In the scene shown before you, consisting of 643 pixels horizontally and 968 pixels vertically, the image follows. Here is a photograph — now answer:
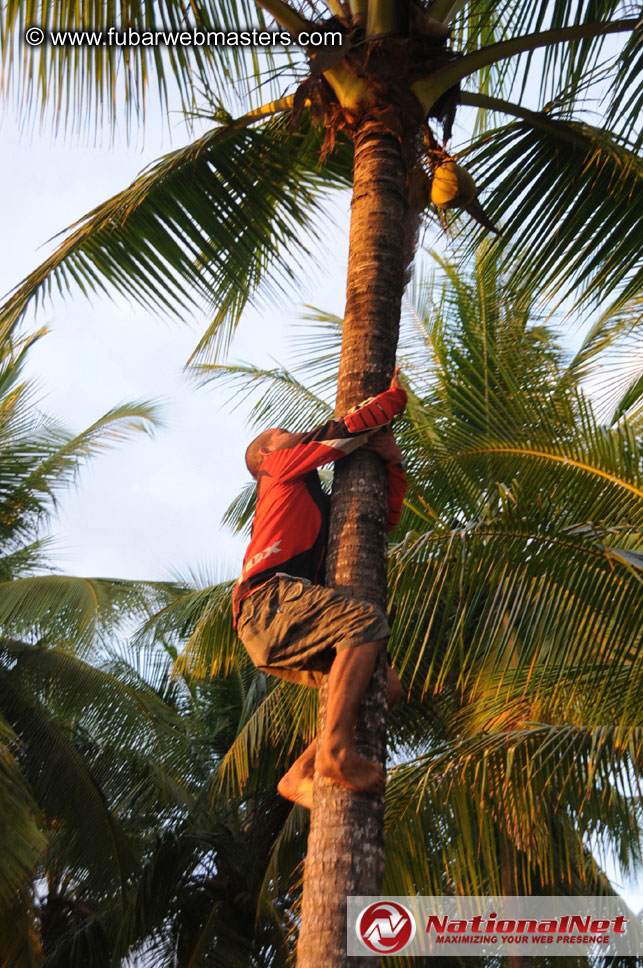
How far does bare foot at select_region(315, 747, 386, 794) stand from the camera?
3254mm

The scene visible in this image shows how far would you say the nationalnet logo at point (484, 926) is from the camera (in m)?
3.27

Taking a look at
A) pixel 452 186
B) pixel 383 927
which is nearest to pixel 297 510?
pixel 383 927

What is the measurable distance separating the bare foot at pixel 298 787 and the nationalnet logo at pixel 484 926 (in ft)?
1.51

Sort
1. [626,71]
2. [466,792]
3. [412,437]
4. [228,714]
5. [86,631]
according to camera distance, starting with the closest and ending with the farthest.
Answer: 1. [626,71]
2. [466,792]
3. [412,437]
4. [86,631]
5. [228,714]

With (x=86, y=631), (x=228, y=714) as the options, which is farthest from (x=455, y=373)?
(x=228, y=714)

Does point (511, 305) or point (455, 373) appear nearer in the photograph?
point (455, 373)

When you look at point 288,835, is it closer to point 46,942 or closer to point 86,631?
point 86,631

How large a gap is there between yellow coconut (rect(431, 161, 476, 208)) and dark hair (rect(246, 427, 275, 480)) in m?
1.47

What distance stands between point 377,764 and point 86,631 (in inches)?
328

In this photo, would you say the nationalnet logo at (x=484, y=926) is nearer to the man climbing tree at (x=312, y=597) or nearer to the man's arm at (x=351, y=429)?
the man climbing tree at (x=312, y=597)

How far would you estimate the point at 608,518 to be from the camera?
18.3ft

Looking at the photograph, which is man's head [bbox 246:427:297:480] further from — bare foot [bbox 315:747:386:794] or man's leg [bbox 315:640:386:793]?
bare foot [bbox 315:747:386:794]

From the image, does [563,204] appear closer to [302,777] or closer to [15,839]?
[302,777]

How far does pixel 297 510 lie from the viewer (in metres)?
4.18
